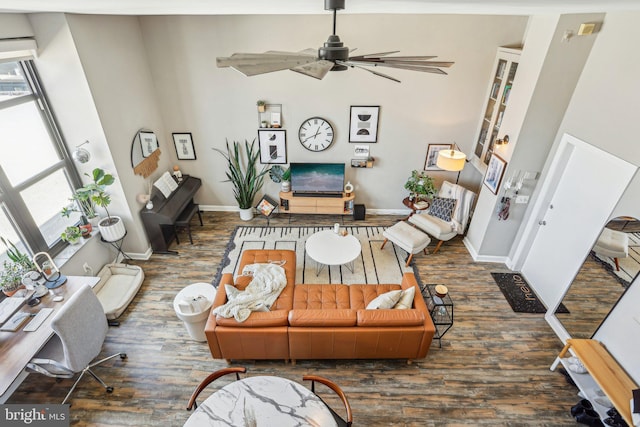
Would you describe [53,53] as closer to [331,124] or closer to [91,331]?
[91,331]

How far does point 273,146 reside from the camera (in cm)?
551

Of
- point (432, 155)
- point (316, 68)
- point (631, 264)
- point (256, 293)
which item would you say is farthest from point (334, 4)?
point (432, 155)

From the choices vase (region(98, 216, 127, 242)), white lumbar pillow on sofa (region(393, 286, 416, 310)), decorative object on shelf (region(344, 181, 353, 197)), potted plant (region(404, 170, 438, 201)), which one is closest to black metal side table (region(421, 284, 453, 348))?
white lumbar pillow on sofa (region(393, 286, 416, 310))

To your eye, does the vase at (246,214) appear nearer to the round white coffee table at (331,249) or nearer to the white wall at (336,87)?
the white wall at (336,87)

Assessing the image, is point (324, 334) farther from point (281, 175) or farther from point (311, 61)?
point (281, 175)

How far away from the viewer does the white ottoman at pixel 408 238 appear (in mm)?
4707

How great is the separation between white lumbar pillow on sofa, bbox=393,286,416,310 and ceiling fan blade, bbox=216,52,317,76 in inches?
99.3

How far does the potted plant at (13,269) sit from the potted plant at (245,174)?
2.92m

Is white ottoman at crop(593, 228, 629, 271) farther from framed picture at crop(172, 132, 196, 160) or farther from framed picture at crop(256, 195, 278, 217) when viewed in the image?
framed picture at crop(172, 132, 196, 160)

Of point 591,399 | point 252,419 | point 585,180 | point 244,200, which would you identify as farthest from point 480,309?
point 244,200

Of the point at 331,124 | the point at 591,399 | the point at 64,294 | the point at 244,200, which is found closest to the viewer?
the point at 591,399

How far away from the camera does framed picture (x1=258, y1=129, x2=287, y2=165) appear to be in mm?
5395

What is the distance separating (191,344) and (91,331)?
3.35ft

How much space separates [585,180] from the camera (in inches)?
138
